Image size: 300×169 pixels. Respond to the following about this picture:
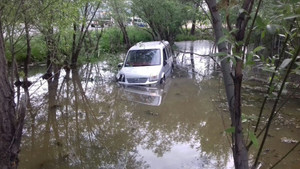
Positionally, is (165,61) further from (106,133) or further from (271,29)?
(271,29)

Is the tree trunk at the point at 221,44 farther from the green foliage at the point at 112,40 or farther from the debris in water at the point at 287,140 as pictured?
the green foliage at the point at 112,40

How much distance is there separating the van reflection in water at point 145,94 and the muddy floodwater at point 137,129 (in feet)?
0.10

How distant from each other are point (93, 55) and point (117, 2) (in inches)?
148

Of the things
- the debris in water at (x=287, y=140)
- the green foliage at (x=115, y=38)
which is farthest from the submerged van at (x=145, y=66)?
the green foliage at (x=115, y=38)

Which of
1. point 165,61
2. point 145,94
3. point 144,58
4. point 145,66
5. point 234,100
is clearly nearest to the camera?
point 234,100

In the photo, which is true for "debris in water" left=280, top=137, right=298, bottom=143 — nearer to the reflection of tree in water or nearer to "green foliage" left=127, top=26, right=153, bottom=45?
the reflection of tree in water

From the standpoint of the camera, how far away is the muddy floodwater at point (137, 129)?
5.69 m

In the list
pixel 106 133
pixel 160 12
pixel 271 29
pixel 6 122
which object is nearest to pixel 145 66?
pixel 106 133

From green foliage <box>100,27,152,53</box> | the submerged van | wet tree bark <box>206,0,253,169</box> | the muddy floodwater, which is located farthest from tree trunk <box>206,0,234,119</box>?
green foliage <box>100,27,152,53</box>

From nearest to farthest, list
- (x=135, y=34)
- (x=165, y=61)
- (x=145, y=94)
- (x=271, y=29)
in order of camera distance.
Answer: (x=271, y=29) → (x=145, y=94) → (x=165, y=61) → (x=135, y=34)

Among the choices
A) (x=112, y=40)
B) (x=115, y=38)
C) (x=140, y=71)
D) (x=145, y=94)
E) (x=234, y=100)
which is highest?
(x=115, y=38)

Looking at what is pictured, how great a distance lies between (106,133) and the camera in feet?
23.4

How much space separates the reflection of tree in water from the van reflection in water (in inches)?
17.6

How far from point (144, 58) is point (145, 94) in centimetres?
218
